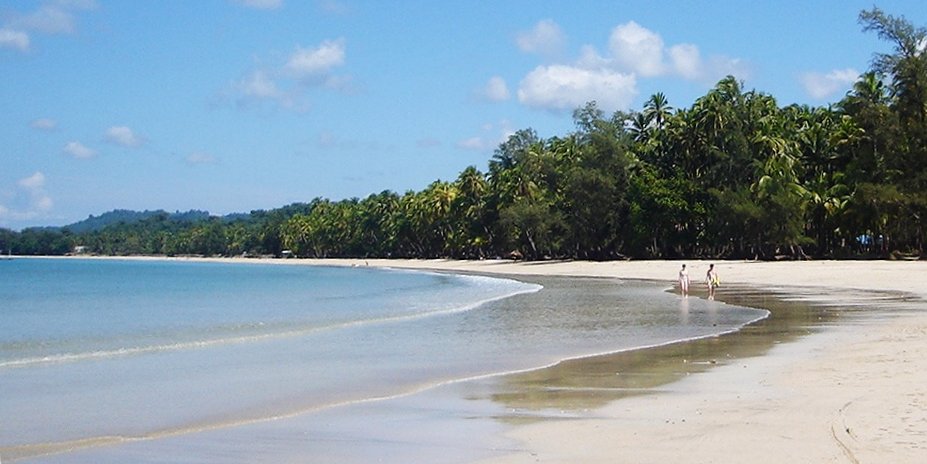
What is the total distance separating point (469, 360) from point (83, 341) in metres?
12.0

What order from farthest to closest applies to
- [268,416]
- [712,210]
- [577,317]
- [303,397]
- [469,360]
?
[712,210] → [577,317] → [469,360] → [303,397] → [268,416]

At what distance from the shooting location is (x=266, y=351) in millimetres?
21203

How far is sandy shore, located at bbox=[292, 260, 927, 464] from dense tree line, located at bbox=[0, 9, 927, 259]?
47.8 metres

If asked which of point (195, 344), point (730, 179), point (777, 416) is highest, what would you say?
point (730, 179)

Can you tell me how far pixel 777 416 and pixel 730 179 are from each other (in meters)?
67.5

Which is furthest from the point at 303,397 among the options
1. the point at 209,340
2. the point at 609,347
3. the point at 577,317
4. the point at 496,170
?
the point at 496,170

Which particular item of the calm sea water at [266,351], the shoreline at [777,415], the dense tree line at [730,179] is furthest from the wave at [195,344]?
the dense tree line at [730,179]

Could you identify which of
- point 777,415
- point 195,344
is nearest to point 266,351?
point 195,344

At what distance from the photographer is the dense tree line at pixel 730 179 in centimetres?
6169

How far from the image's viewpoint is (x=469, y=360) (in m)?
18.5

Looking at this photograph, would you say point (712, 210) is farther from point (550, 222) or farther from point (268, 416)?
point (268, 416)

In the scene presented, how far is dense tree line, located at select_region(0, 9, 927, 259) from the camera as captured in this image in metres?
61.7

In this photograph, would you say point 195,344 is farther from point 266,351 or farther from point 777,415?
point 777,415

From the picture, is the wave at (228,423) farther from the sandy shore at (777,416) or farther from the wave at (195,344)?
the wave at (195,344)
